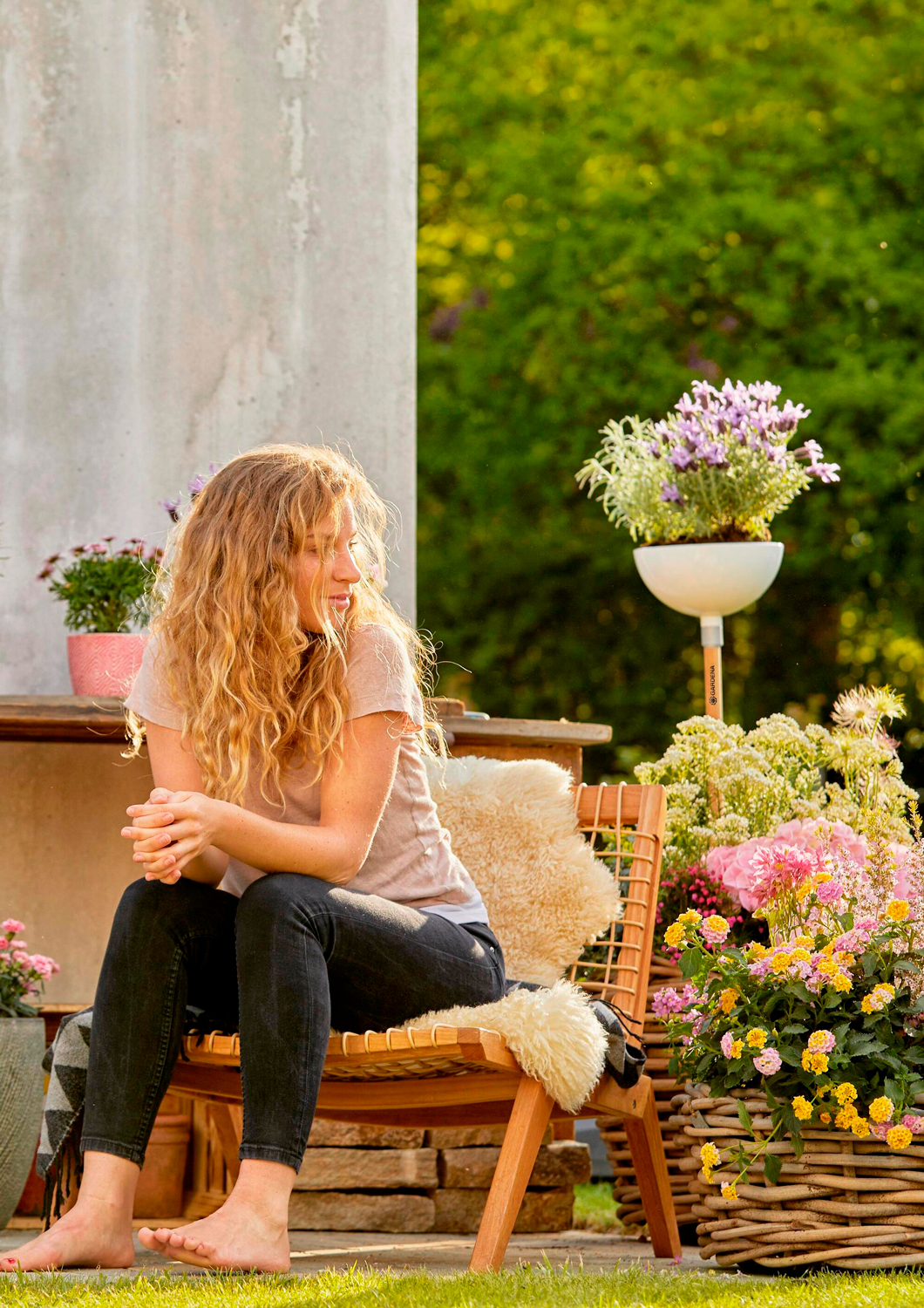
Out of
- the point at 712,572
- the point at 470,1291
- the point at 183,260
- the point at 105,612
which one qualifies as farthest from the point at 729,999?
the point at 183,260

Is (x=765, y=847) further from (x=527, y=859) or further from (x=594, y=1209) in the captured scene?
(x=594, y=1209)

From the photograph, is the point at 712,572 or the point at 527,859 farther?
the point at 712,572

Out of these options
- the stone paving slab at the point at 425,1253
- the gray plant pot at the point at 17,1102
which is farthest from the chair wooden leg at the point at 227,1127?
the gray plant pot at the point at 17,1102

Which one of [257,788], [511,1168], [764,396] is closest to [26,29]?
[764,396]

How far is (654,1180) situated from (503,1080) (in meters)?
0.47

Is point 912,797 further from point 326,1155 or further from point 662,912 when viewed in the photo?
point 326,1155

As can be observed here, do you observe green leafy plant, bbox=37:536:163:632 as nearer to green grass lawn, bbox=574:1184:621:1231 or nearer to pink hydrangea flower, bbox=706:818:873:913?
pink hydrangea flower, bbox=706:818:873:913

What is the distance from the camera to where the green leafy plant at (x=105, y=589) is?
362cm

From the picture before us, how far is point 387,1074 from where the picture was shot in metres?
2.56

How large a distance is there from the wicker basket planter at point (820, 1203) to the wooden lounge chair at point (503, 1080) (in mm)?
216

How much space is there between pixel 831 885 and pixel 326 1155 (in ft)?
4.61

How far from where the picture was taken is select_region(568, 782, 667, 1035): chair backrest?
2.97m

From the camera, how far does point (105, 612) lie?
3.64 metres

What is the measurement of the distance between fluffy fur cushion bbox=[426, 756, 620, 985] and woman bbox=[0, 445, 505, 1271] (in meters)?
0.40
